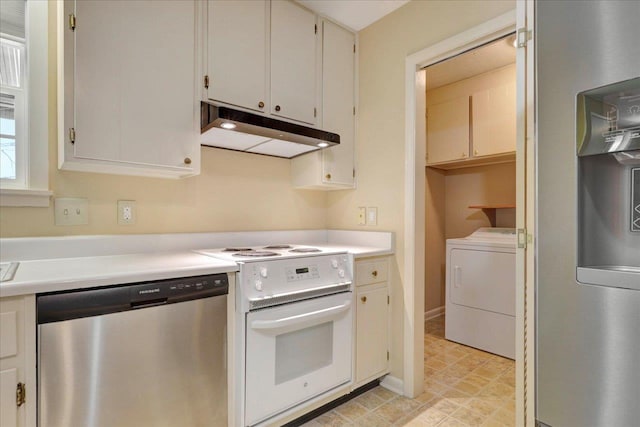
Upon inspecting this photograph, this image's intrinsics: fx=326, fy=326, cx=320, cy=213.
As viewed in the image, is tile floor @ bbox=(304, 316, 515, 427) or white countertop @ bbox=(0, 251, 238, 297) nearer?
white countertop @ bbox=(0, 251, 238, 297)

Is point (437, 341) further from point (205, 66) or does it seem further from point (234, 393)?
point (205, 66)

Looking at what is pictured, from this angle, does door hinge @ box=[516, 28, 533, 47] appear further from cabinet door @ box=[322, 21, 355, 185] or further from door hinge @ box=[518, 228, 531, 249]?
cabinet door @ box=[322, 21, 355, 185]

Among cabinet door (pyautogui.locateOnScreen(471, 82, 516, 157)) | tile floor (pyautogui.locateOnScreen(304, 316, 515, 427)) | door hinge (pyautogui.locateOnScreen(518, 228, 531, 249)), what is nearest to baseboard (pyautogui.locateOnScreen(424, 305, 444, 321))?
tile floor (pyautogui.locateOnScreen(304, 316, 515, 427))

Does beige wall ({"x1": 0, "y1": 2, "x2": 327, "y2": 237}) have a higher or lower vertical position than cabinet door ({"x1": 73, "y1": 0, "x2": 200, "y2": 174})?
lower

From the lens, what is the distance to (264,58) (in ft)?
6.35

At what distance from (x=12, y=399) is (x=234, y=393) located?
2.56 ft

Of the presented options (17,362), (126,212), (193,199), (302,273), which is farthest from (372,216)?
(17,362)

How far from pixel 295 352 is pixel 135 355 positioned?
0.75m

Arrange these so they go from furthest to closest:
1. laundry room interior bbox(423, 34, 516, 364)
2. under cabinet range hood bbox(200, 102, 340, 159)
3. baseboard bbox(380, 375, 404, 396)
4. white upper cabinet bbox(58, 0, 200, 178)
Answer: laundry room interior bbox(423, 34, 516, 364)
baseboard bbox(380, 375, 404, 396)
under cabinet range hood bbox(200, 102, 340, 159)
white upper cabinet bbox(58, 0, 200, 178)

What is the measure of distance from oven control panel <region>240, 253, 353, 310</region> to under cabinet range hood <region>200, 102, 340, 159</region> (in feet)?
2.26

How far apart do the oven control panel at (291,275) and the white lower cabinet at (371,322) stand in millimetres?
165

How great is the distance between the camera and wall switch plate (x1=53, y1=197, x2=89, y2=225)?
157cm

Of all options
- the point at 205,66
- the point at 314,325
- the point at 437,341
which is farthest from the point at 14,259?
the point at 437,341

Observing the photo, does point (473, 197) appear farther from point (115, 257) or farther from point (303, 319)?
point (115, 257)
